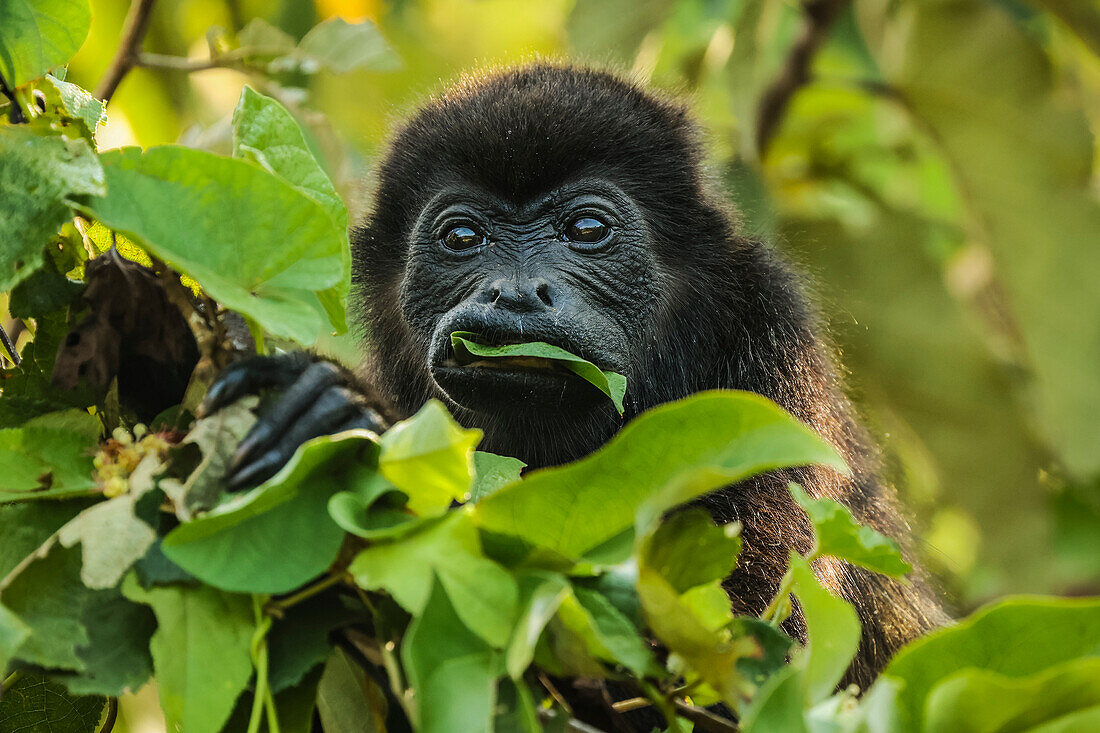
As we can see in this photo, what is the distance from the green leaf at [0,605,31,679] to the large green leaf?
14.6 feet

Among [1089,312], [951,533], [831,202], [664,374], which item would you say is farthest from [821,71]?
[664,374]

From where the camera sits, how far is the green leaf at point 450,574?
1129mm

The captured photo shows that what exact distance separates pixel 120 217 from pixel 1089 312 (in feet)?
14.9

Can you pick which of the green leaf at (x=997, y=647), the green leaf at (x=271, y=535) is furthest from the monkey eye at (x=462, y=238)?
the green leaf at (x=997, y=647)

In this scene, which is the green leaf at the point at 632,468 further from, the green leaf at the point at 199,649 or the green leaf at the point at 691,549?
the green leaf at the point at 199,649

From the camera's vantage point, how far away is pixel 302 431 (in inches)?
59.2

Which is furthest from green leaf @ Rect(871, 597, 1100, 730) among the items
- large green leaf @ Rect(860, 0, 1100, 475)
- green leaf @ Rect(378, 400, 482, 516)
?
large green leaf @ Rect(860, 0, 1100, 475)

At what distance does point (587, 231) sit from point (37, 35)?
5.49ft

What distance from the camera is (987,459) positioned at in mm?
5188

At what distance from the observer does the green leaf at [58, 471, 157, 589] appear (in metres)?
1.25

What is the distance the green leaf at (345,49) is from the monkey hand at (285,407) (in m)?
1.51

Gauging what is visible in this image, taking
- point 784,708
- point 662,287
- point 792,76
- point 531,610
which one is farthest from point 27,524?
point 792,76

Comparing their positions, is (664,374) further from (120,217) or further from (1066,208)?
(1066,208)

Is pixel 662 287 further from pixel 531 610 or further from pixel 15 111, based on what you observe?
pixel 531 610
